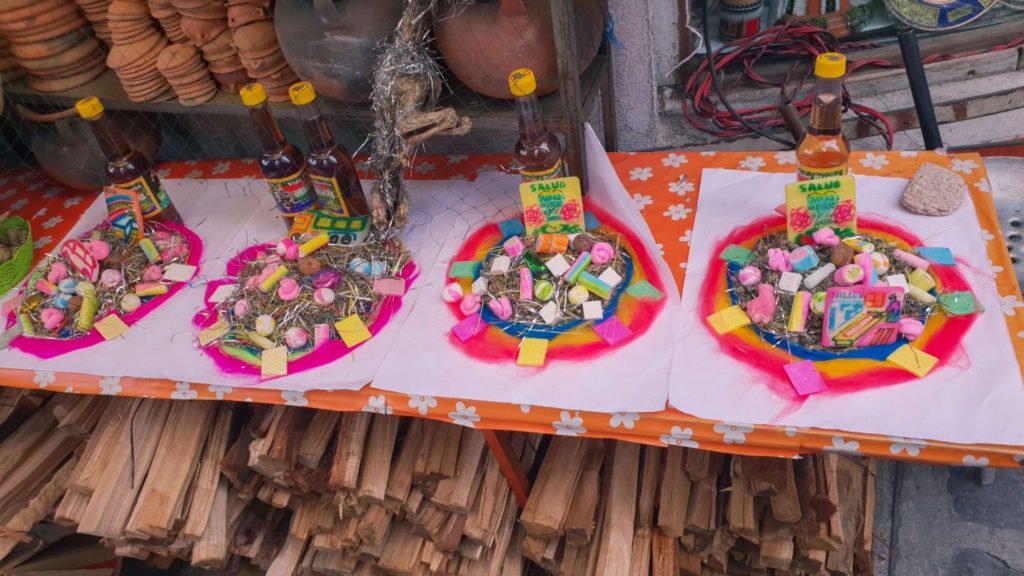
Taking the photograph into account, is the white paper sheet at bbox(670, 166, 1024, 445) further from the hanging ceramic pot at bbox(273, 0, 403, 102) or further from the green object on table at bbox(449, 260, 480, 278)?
the hanging ceramic pot at bbox(273, 0, 403, 102)

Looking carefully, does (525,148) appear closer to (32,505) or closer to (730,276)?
(730,276)

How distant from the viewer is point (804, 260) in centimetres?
118

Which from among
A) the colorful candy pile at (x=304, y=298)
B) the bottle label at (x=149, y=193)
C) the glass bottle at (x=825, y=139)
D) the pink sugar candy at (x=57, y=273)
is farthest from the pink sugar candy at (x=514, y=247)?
the pink sugar candy at (x=57, y=273)

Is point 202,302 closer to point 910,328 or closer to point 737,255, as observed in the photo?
point 737,255

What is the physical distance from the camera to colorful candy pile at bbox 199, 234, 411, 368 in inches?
52.3

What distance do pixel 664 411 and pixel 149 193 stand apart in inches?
51.6

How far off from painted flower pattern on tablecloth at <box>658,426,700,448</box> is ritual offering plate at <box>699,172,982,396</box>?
6.3 inches

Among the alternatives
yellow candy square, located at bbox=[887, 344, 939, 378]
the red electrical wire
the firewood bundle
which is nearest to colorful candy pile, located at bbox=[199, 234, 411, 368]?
the firewood bundle

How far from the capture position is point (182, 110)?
1.66 meters

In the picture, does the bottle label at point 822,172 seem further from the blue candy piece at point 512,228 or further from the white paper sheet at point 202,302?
the white paper sheet at point 202,302

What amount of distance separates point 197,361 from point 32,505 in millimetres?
768

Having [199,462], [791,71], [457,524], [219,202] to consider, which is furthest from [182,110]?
[791,71]

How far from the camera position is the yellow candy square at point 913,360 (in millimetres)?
1041

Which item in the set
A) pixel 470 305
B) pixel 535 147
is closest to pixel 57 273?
pixel 470 305
